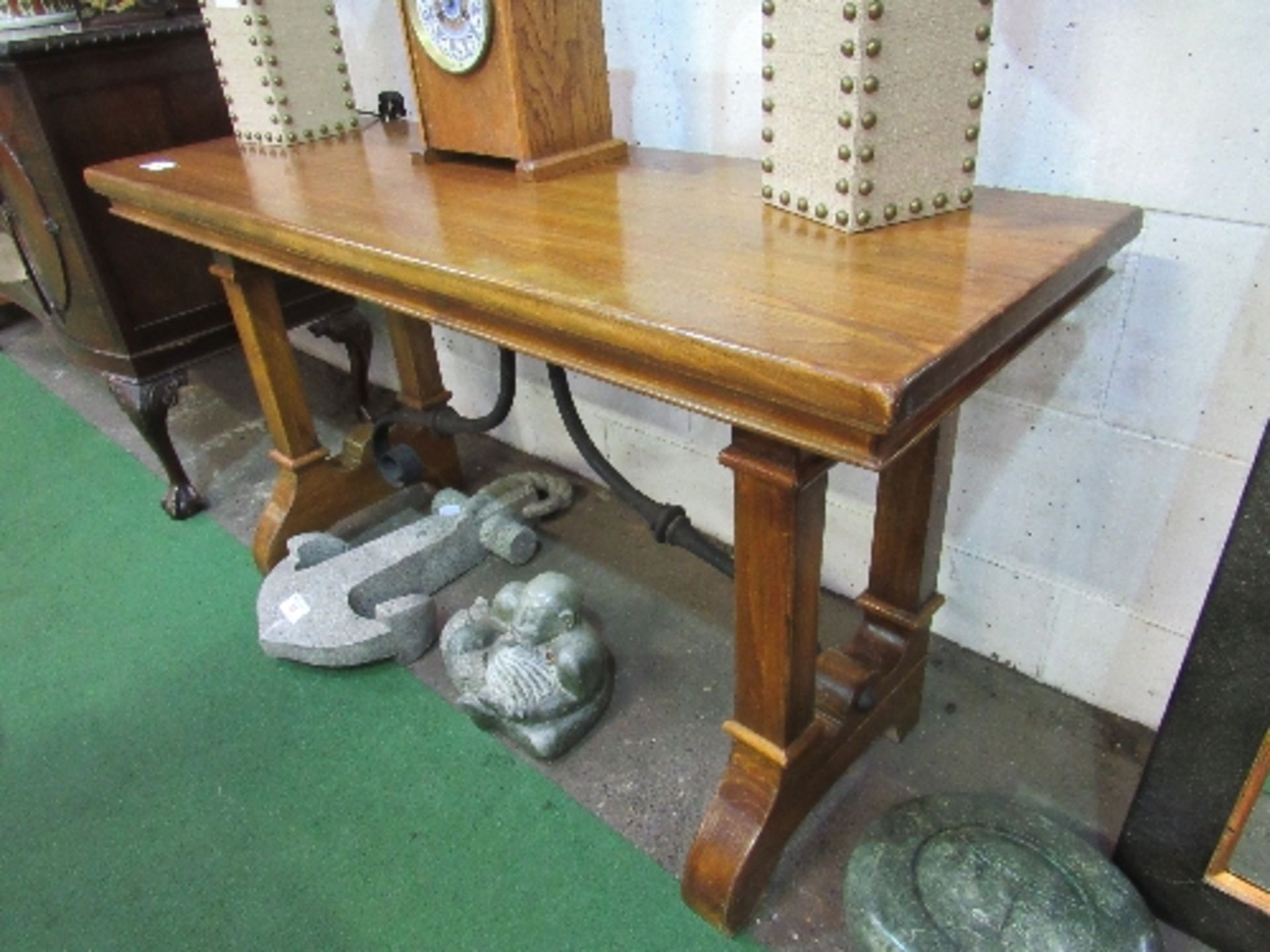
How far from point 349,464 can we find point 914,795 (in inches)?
45.9

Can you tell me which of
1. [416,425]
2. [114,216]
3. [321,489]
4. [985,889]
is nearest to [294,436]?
[321,489]

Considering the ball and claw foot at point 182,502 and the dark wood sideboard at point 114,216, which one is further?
the ball and claw foot at point 182,502

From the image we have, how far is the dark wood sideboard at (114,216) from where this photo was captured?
62.5 inches

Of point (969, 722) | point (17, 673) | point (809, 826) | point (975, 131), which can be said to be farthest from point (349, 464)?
point (975, 131)

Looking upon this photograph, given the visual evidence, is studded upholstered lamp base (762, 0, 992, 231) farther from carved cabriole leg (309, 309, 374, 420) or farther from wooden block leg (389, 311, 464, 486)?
carved cabriole leg (309, 309, 374, 420)

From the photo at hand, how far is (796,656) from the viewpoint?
3.21ft

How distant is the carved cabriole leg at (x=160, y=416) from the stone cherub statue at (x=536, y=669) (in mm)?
873

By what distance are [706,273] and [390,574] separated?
1011 millimetres

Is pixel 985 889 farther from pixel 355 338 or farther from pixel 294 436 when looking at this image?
pixel 355 338

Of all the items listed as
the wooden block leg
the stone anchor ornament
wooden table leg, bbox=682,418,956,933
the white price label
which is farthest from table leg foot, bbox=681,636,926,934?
the wooden block leg

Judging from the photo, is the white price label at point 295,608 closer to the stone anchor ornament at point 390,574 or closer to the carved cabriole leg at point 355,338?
the stone anchor ornament at point 390,574

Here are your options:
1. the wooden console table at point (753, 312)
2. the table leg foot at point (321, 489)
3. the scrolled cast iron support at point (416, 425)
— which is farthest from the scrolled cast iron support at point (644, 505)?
the table leg foot at point (321, 489)

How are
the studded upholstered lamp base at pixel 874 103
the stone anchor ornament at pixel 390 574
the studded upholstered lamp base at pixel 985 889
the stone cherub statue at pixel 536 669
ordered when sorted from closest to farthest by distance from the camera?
the studded upholstered lamp base at pixel 874 103, the studded upholstered lamp base at pixel 985 889, the stone cherub statue at pixel 536 669, the stone anchor ornament at pixel 390 574

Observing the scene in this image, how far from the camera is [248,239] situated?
116 cm
